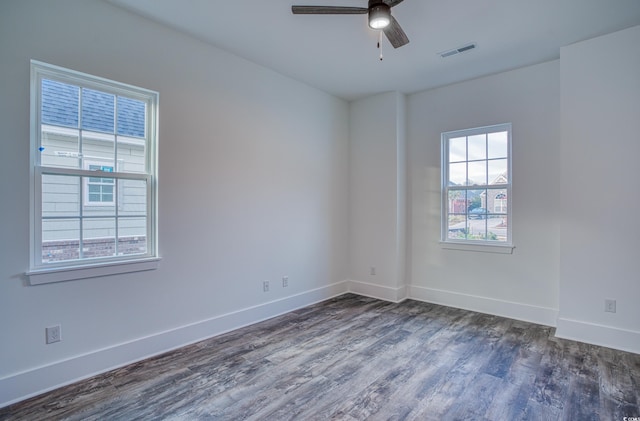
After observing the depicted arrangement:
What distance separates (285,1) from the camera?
2471 mm

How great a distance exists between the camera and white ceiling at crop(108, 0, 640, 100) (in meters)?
2.54

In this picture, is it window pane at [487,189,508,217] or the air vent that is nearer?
the air vent

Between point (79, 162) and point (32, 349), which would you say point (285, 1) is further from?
point (32, 349)

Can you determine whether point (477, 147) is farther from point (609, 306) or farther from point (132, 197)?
point (132, 197)

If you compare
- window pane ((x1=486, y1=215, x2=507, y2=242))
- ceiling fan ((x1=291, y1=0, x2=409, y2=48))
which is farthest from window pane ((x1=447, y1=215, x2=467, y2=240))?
ceiling fan ((x1=291, y1=0, x2=409, y2=48))

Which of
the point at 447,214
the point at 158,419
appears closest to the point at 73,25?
the point at 158,419

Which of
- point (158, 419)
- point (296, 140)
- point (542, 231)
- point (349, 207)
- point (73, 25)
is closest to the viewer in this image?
point (158, 419)

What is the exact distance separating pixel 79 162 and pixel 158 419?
190cm

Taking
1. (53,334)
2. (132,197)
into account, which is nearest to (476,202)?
(132,197)

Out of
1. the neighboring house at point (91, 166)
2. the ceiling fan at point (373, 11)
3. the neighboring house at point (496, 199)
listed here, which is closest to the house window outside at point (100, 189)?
the neighboring house at point (91, 166)

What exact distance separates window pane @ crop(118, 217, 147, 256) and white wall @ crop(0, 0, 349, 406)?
0.50 ft

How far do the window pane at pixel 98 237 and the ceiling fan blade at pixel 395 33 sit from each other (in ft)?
8.37

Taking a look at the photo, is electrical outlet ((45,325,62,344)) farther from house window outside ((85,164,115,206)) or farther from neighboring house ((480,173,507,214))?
neighboring house ((480,173,507,214))

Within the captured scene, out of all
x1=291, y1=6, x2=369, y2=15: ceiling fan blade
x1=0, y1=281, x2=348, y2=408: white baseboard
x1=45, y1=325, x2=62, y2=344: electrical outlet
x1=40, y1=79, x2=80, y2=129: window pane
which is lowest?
x1=0, y1=281, x2=348, y2=408: white baseboard
